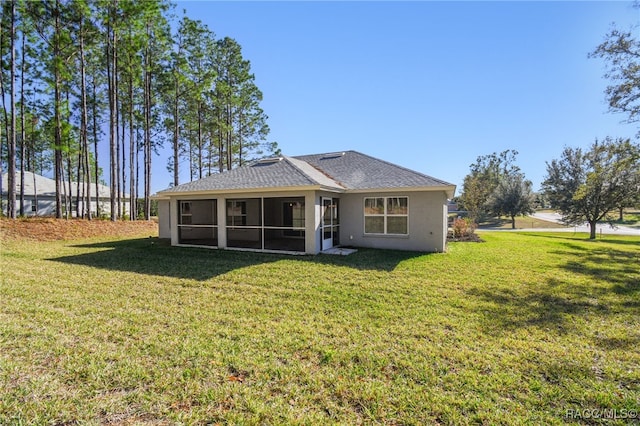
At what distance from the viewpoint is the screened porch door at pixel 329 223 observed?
11281 mm

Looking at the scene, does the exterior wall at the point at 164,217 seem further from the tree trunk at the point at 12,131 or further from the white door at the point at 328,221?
the white door at the point at 328,221

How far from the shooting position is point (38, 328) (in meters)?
4.30

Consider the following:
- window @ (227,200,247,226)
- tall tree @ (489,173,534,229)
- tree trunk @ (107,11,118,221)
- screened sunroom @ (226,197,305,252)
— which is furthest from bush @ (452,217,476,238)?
tall tree @ (489,173,534,229)

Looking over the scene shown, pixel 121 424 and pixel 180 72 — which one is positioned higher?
pixel 180 72

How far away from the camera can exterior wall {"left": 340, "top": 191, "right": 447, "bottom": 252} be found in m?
10.9

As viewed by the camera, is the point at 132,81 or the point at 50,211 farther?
the point at 50,211

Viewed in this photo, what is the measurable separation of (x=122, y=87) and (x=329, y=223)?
20156 mm

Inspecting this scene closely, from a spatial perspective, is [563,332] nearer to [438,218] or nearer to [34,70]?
[438,218]

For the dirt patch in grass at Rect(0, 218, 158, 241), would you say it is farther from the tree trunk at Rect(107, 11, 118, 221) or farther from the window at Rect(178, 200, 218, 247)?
the window at Rect(178, 200, 218, 247)

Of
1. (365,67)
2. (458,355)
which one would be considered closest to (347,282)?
(458,355)

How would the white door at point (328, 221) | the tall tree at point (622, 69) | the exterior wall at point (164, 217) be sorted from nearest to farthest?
the white door at point (328, 221) < the tall tree at point (622, 69) < the exterior wall at point (164, 217)

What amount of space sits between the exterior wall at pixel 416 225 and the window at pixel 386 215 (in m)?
0.16

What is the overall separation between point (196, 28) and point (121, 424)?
24.7 m

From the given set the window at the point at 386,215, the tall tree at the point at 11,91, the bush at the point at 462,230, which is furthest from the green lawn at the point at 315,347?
the tall tree at the point at 11,91
